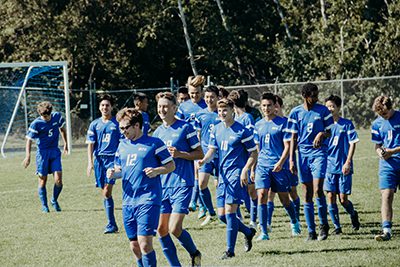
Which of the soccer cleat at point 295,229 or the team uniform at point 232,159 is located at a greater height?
the team uniform at point 232,159

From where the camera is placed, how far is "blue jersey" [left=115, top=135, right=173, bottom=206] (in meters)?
8.04

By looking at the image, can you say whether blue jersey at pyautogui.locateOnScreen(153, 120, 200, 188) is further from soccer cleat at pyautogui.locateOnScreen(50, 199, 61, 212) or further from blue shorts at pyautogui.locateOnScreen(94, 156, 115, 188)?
soccer cleat at pyautogui.locateOnScreen(50, 199, 61, 212)

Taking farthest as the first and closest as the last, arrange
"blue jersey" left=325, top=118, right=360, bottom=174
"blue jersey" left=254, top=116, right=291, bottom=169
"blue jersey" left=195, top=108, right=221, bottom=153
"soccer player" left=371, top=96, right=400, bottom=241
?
"blue jersey" left=195, top=108, right=221, bottom=153, "blue jersey" left=325, top=118, right=360, bottom=174, "blue jersey" left=254, top=116, right=291, bottom=169, "soccer player" left=371, top=96, right=400, bottom=241

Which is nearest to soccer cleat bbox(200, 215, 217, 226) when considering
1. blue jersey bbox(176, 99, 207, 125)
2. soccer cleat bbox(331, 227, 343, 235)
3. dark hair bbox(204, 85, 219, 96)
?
blue jersey bbox(176, 99, 207, 125)

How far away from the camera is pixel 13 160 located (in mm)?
26547

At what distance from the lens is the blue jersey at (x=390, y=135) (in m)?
10.6

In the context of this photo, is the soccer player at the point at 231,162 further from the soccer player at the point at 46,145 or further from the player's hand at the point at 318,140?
the soccer player at the point at 46,145

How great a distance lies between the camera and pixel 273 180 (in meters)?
11.1

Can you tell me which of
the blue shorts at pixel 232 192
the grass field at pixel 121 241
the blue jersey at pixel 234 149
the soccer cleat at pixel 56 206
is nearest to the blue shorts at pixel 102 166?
the grass field at pixel 121 241

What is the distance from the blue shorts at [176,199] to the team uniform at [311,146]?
2.43 metres

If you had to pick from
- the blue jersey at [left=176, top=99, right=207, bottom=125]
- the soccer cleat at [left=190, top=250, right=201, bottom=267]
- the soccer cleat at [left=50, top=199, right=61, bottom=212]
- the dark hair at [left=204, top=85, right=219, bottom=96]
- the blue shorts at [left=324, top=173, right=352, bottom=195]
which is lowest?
the soccer cleat at [left=50, top=199, right=61, bottom=212]

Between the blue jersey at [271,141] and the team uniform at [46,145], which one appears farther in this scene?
the team uniform at [46,145]

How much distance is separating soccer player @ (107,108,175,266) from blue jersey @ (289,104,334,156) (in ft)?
10.3

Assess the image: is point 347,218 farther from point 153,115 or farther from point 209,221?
point 153,115
